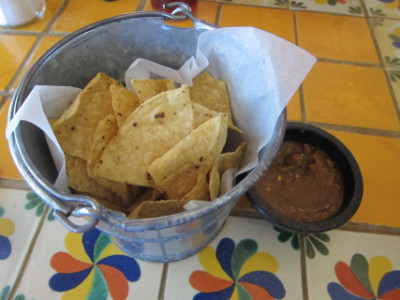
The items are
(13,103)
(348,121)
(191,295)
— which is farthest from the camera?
(348,121)

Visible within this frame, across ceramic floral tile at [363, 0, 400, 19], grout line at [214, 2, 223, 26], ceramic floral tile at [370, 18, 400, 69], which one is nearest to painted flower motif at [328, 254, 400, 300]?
ceramic floral tile at [370, 18, 400, 69]

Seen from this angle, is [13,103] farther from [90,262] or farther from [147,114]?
[90,262]

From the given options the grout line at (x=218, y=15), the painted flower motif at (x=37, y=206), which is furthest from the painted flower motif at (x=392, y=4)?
the painted flower motif at (x=37, y=206)

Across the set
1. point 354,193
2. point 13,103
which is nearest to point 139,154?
point 13,103

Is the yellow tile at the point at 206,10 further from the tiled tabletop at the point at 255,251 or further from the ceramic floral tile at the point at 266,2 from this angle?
the tiled tabletop at the point at 255,251

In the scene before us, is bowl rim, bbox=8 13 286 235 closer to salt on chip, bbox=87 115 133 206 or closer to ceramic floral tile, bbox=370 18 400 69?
salt on chip, bbox=87 115 133 206

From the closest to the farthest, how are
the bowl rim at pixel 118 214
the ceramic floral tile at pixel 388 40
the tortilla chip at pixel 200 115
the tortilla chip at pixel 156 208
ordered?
the bowl rim at pixel 118 214, the tortilla chip at pixel 156 208, the tortilla chip at pixel 200 115, the ceramic floral tile at pixel 388 40
